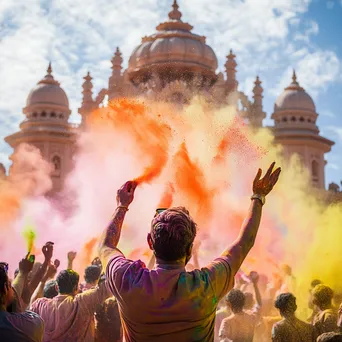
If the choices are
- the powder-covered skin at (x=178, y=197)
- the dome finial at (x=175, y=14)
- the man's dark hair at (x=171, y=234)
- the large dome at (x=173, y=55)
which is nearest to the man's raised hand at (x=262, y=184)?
the man's dark hair at (x=171, y=234)

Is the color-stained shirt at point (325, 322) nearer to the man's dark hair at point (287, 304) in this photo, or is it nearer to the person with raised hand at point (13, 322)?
the man's dark hair at point (287, 304)

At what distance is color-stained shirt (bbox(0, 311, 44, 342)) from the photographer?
3010mm

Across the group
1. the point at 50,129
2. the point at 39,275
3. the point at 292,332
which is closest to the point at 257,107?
the point at 50,129

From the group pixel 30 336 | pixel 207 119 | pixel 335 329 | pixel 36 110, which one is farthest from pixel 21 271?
pixel 36 110

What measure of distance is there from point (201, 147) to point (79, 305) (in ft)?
32.9

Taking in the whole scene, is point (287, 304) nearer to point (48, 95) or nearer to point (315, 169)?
point (315, 169)

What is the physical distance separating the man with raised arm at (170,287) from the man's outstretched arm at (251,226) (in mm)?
17

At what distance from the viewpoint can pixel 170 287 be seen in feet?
9.52

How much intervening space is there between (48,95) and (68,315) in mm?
32758

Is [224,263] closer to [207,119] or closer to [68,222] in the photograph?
[207,119]

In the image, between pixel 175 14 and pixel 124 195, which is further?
pixel 175 14

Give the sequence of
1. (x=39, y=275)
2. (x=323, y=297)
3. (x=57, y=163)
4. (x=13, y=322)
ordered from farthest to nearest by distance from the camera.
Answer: (x=57, y=163) < (x=39, y=275) < (x=323, y=297) < (x=13, y=322)

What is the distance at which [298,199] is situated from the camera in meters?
22.9

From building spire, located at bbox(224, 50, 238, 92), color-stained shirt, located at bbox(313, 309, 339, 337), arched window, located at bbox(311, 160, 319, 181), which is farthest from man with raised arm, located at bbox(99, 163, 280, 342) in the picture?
arched window, located at bbox(311, 160, 319, 181)
